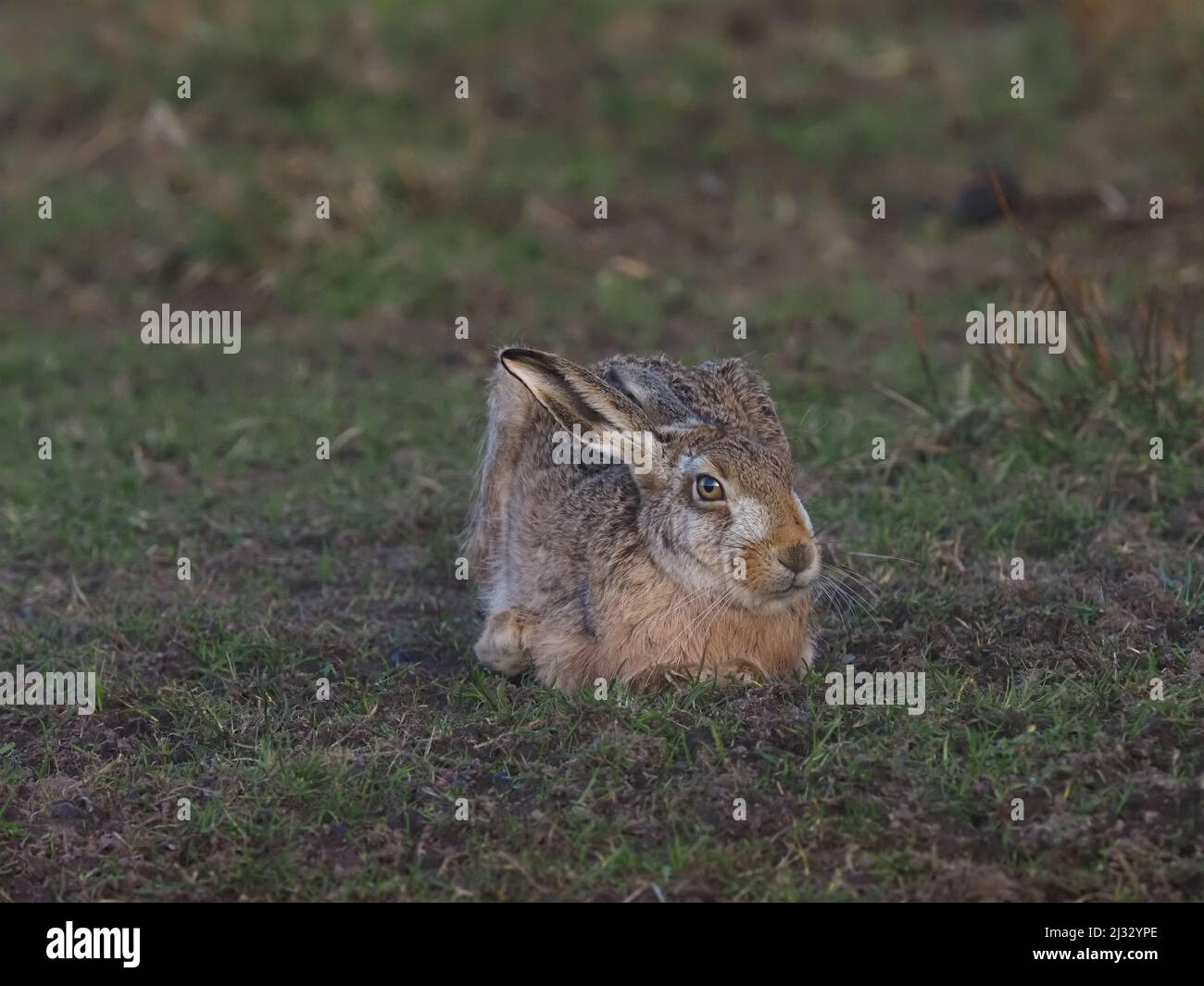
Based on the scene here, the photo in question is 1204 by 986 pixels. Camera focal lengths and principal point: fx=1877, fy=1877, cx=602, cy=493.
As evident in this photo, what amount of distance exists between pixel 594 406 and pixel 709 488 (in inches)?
20.9

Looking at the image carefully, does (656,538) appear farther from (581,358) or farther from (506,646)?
(581,358)

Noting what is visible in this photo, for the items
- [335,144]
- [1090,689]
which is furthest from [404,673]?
[335,144]

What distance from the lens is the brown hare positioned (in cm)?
593

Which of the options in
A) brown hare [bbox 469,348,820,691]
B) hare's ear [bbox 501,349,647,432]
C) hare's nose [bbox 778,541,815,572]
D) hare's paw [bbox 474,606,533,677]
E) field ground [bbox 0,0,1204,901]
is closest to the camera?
field ground [bbox 0,0,1204,901]

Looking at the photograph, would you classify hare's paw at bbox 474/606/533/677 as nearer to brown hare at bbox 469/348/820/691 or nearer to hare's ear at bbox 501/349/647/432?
brown hare at bbox 469/348/820/691

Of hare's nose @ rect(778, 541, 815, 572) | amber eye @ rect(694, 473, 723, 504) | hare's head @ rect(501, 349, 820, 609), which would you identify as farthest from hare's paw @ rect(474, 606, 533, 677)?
hare's nose @ rect(778, 541, 815, 572)

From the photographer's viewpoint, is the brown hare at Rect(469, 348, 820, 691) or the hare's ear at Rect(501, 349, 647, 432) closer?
the brown hare at Rect(469, 348, 820, 691)

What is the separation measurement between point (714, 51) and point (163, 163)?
13.1 feet

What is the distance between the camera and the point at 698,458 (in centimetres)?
608

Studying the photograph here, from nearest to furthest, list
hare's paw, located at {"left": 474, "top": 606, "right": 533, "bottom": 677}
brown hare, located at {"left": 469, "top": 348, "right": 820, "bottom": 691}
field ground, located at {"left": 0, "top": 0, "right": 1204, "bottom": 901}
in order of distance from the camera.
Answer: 1. field ground, located at {"left": 0, "top": 0, "right": 1204, "bottom": 901}
2. brown hare, located at {"left": 469, "top": 348, "right": 820, "bottom": 691}
3. hare's paw, located at {"left": 474, "top": 606, "right": 533, "bottom": 677}

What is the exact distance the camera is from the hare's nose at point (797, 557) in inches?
229

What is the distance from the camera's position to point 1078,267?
10461 millimetres

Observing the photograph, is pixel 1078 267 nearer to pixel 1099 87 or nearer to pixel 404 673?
pixel 1099 87

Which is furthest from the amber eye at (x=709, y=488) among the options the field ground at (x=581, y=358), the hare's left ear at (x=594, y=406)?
the field ground at (x=581, y=358)
